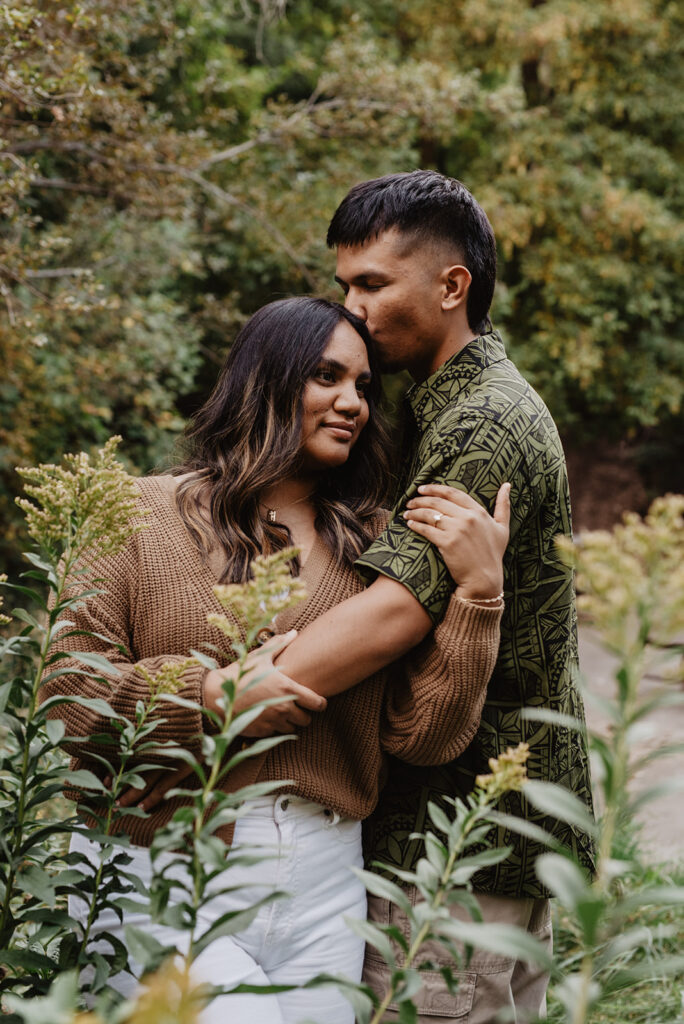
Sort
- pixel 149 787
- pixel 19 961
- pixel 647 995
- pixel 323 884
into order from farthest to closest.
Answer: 1. pixel 647 995
2. pixel 323 884
3. pixel 149 787
4. pixel 19 961

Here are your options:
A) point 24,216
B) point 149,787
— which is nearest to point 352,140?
point 24,216

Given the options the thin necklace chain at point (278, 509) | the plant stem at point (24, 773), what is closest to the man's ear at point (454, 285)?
the thin necklace chain at point (278, 509)

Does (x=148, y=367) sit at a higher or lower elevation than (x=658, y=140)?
lower

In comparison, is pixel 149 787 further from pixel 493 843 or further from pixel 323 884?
pixel 493 843

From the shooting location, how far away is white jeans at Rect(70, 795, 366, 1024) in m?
1.75

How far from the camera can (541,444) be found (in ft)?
6.55

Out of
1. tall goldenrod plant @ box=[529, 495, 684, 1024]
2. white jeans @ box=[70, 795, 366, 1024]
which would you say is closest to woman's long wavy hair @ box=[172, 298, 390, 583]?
white jeans @ box=[70, 795, 366, 1024]

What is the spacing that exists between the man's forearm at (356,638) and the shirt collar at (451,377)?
509mm

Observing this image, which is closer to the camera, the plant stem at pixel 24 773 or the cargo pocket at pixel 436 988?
the plant stem at pixel 24 773

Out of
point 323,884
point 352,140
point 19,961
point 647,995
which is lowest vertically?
point 647,995

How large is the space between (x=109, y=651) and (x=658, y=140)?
11.4m

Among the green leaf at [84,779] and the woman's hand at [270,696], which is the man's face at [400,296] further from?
the green leaf at [84,779]

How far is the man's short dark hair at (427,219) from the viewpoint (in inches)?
→ 86.4

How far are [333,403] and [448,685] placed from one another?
687 millimetres
